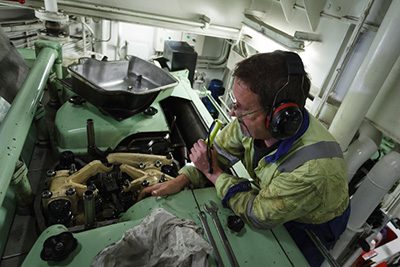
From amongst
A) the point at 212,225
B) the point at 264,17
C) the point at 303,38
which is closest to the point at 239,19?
the point at 264,17

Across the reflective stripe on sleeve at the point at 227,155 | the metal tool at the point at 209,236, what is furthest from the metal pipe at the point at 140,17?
the metal tool at the point at 209,236

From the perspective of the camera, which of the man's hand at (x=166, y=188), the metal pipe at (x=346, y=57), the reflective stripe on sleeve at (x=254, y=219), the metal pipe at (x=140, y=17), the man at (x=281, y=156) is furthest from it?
the metal pipe at (x=140, y=17)

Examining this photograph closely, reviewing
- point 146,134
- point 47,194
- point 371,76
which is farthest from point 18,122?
point 371,76

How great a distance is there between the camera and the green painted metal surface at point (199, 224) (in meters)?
0.93

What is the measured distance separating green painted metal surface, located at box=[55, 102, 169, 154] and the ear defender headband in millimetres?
955

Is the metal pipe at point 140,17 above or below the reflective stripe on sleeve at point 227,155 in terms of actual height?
above

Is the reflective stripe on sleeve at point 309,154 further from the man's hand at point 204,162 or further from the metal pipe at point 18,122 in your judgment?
the metal pipe at point 18,122

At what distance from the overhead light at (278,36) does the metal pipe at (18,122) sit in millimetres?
1832

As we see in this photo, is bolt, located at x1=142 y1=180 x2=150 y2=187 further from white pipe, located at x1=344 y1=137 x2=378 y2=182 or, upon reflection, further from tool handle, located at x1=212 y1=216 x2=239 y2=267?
white pipe, located at x1=344 y1=137 x2=378 y2=182

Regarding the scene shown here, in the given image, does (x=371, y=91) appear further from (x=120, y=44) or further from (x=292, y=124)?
(x=120, y=44)

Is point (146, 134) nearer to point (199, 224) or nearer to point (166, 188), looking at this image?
point (166, 188)

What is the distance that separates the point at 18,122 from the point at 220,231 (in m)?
0.94

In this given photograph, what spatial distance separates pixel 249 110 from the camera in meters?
1.06

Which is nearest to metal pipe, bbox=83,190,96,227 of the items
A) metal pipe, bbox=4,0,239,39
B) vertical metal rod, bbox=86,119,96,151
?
vertical metal rod, bbox=86,119,96,151
